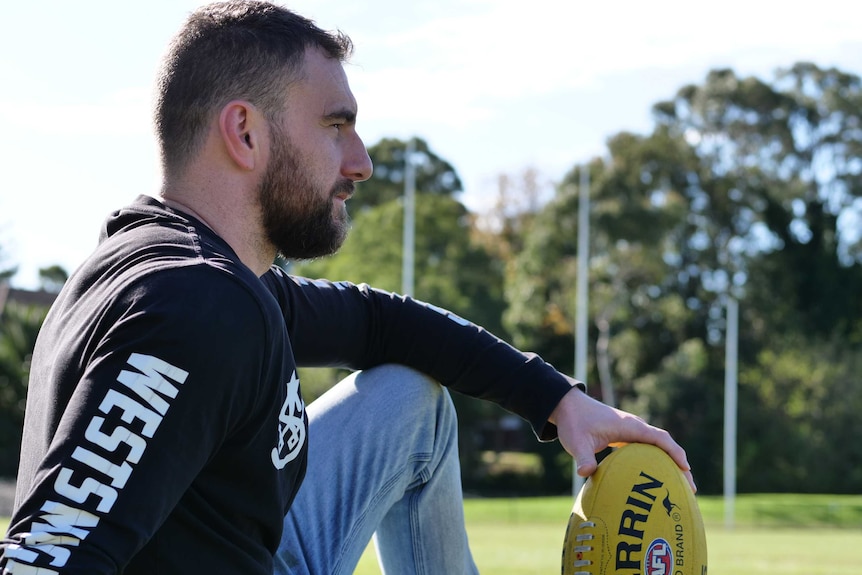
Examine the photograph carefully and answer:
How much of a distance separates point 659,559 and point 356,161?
973mm

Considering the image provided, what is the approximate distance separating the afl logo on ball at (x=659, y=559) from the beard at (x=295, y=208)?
0.86 meters

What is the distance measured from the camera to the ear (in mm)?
1699

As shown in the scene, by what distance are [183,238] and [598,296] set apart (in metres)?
33.4

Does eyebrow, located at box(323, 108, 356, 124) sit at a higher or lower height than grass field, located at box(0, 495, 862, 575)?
higher

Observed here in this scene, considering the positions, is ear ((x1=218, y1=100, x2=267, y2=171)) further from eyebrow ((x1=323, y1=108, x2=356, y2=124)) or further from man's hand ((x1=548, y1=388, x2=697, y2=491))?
man's hand ((x1=548, y1=388, x2=697, y2=491))

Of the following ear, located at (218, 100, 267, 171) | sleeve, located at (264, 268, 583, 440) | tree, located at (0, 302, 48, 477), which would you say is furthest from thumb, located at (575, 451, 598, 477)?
tree, located at (0, 302, 48, 477)

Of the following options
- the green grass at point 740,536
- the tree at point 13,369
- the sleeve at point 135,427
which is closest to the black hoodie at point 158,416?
the sleeve at point 135,427

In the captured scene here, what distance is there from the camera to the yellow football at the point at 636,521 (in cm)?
219

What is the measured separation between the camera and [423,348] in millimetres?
2408

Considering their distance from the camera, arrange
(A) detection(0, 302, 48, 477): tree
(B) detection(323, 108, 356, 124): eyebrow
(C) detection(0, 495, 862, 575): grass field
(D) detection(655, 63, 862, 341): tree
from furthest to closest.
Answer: (D) detection(655, 63, 862, 341): tree
(A) detection(0, 302, 48, 477): tree
(C) detection(0, 495, 862, 575): grass field
(B) detection(323, 108, 356, 124): eyebrow

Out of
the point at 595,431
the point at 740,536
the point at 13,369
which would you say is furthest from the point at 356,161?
the point at 13,369

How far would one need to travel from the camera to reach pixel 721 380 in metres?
35.1

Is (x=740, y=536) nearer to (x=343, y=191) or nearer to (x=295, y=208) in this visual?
(x=343, y=191)

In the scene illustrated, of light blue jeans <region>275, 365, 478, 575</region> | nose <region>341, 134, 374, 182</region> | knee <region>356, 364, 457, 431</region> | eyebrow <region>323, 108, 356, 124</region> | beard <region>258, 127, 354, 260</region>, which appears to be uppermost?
eyebrow <region>323, 108, 356, 124</region>
